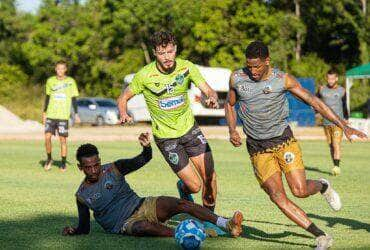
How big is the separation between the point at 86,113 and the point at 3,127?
608cm

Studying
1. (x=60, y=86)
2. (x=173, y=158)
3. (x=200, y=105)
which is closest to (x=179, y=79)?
(x=173, y=158)

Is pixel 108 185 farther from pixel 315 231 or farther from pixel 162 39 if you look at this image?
pixel 315 231

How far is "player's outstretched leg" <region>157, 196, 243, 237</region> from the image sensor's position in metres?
8.55

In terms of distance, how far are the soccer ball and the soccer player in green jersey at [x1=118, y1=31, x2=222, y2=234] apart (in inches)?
59.3

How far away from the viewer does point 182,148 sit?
9.92 m

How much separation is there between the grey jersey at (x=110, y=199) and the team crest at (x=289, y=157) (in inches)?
66.2

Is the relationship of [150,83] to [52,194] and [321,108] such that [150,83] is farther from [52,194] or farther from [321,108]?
[52,194]

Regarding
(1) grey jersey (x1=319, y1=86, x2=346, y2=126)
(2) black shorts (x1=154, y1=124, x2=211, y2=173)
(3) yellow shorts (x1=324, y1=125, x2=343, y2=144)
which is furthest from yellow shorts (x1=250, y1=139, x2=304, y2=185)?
(1) grey jersey (x1=319, y1=86, x2=346, y2=126)

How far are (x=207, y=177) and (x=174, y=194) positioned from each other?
12.9ft

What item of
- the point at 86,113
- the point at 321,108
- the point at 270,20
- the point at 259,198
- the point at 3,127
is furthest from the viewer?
the point at 270,20

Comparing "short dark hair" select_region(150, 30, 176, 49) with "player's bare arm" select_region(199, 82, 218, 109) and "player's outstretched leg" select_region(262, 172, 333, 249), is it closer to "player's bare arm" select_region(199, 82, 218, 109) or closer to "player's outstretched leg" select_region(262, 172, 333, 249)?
"player's bare arm" select_region(199, 82, 218, 109)

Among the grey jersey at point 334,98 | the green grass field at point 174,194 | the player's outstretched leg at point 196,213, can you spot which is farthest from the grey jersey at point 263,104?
the grey jersey at point 334,98

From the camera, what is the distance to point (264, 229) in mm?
9773

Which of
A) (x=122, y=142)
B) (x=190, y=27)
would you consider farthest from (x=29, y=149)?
(x=190, y=27)
